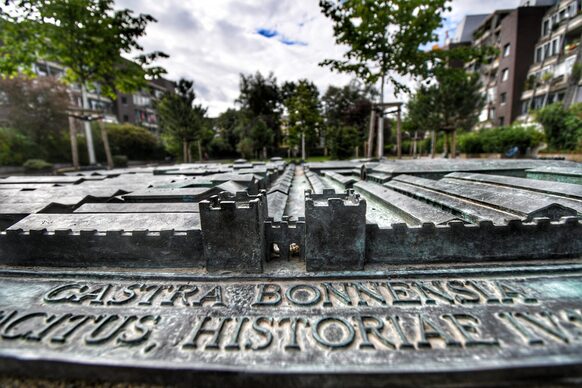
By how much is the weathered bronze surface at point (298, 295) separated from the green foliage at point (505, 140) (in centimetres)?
1949

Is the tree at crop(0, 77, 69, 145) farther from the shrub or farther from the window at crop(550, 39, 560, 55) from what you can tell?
the window at crop(550, 39, 560, 55)

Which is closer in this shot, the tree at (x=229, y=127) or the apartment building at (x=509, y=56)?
the apartment building at (x=509, y=56)

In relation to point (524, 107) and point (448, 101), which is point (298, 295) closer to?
point (448, 101)

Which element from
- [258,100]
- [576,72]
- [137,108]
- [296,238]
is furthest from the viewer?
[137,108]

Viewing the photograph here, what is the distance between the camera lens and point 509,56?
28.5 m

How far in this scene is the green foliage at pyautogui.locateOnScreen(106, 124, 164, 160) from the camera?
26250 millimetres

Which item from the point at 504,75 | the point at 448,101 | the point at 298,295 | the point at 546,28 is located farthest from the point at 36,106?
the point at 546,28

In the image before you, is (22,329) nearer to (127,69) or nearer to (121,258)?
(121,258)

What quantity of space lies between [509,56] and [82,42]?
40166 millimetres

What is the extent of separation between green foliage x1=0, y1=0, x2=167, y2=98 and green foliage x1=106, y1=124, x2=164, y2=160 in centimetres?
1648

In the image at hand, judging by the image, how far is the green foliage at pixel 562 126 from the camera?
12969mm

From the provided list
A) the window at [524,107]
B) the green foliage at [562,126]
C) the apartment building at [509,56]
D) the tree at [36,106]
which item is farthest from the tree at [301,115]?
the window at [524,107]

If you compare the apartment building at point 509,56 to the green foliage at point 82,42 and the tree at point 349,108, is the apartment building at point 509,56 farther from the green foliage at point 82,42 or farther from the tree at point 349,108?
the green foliage at point 82,42

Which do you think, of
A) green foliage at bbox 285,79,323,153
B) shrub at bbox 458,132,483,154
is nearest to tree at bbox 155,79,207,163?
green foliage at bbox 285,79,323,153
